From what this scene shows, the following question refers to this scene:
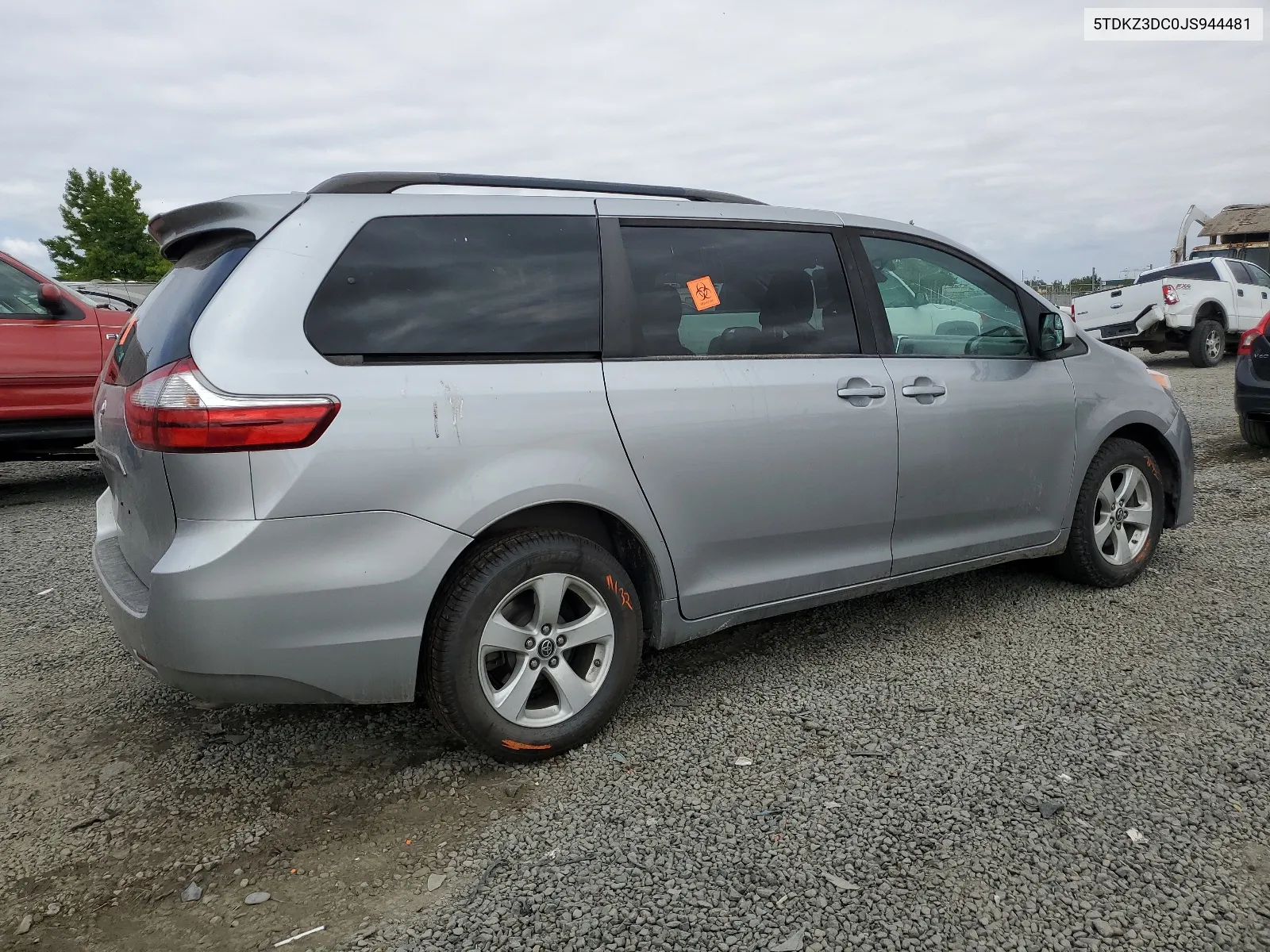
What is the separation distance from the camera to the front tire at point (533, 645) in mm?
2652

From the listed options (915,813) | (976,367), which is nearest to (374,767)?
(915,813)

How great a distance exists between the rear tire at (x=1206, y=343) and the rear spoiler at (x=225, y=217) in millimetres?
14996

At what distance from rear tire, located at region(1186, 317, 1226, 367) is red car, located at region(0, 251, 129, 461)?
14.5 meters

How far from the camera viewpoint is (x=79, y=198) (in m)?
39.4

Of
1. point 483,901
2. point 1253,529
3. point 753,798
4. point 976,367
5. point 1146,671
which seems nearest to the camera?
point 483,901

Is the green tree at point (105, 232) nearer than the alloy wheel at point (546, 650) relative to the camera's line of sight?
No

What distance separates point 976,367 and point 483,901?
282 cm

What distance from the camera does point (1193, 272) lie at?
1438 cm

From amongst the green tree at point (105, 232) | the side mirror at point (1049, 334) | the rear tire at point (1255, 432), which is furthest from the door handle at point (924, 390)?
the green tree at point (105, 232)

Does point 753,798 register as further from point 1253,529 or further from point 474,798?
point 1253,529

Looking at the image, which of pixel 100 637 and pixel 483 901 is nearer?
pixel 483 901

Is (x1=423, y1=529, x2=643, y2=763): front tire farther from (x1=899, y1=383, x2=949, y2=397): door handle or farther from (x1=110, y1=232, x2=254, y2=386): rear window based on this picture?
(x1=899, y1=383, x2=949, y2=397): door handle

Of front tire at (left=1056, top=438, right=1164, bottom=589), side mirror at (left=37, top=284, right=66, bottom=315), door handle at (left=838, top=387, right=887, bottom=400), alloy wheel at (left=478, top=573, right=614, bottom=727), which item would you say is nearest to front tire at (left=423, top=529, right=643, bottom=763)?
alloy wheel at (left=478, top=573, right=614, bottom=727)

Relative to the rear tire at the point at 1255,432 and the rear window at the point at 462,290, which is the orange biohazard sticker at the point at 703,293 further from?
the rear tire at the point at 1255,432
